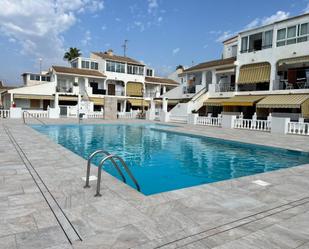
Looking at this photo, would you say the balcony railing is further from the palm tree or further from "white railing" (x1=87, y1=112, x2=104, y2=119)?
the palm tree

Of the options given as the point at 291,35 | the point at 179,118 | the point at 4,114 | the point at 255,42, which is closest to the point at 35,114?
the point at 4,114

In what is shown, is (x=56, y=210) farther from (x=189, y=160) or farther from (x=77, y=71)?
(x=77, y=71)

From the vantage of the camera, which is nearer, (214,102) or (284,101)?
(284,101)

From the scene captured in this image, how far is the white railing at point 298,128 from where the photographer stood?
2020 centimetres

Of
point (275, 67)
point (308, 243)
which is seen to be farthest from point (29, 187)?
point (275, 67)

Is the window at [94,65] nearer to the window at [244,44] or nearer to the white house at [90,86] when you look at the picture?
the white house at [90,86]

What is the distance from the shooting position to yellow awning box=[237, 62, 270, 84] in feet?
95.0

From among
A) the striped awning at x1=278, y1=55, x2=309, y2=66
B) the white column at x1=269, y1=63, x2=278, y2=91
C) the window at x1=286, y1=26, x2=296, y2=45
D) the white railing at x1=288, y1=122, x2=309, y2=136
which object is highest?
the window at x1=286, y1=26, x2=296, y2=45

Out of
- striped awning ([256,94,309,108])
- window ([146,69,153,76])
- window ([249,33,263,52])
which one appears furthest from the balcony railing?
window ([146,69,153,76])

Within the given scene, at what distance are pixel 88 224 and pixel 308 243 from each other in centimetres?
375

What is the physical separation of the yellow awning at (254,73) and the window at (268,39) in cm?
210

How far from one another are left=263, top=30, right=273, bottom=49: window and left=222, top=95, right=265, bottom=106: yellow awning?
613cm

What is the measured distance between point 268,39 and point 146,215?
3016 centimetres

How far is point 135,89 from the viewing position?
172 ft
